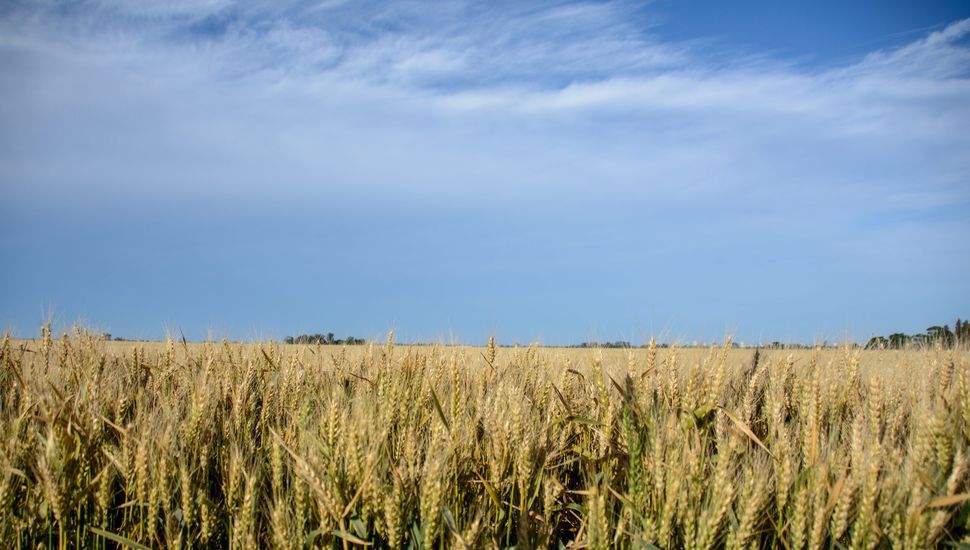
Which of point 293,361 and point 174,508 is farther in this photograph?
point 293,361

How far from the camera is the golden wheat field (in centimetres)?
232

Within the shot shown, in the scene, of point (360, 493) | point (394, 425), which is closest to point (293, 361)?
point (394, 425)

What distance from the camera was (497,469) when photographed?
262 centimetres

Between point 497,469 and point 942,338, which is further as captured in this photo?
point 942,338

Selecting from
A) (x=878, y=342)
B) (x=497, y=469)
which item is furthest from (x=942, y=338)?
(x=497, y=469)

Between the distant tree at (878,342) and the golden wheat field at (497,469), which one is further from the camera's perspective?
the distant tree at (878,342)

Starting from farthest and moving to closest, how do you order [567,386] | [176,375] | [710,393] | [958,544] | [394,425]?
1. [176,375]
2. [567,386]
3. [394,425]
4. [710,393]
5. [958,544]

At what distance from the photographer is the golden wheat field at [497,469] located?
232 centimetres

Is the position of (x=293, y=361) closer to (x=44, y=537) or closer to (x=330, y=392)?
(x=330, y=392)

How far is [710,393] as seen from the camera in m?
2.95

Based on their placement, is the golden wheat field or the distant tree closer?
the golden wheat field

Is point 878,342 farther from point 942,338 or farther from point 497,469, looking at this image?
point 497,469

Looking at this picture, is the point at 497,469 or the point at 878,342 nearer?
the point at 497,469

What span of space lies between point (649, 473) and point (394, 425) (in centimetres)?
151
